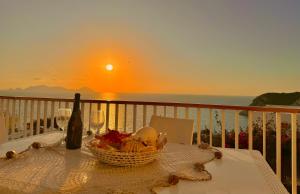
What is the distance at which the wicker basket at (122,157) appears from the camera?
3.10 feet

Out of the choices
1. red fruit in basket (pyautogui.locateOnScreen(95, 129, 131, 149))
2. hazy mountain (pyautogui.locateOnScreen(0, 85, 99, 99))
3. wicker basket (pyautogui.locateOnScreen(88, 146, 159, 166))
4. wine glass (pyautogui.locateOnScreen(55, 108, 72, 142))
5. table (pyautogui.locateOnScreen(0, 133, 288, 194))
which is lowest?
table (pyautogui.locateOnScreen(0, 133, 288, 194))

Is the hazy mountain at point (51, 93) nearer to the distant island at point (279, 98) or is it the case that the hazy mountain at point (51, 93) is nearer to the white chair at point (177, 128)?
the white chair at point (177, 128)

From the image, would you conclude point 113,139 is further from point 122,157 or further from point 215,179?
point 215,179

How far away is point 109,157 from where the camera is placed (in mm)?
958

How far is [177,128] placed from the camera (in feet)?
6.30

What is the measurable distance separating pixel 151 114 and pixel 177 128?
1.52 m

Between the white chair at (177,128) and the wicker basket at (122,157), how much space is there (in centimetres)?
91

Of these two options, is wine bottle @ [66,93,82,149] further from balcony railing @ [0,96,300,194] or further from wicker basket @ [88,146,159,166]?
→ balcony railing @ [0,96,300,194]

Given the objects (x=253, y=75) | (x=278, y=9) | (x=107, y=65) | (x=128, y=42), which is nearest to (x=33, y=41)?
(x=107, y=65)

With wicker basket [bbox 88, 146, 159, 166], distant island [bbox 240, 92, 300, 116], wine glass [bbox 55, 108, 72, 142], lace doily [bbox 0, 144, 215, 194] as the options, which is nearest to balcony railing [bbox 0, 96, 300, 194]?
wine glass [bbox 55, 108, 72, 142]

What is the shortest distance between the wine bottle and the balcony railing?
93 centimetres

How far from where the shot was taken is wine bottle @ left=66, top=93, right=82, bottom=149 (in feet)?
4.22

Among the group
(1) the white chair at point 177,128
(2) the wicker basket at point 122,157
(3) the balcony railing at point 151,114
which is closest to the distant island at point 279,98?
(3) the balcony railing at point 151,114

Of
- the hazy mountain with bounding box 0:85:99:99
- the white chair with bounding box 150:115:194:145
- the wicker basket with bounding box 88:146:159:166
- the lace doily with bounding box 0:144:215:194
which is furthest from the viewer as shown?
the hazy mountain with bounding box 0:85:99:99
